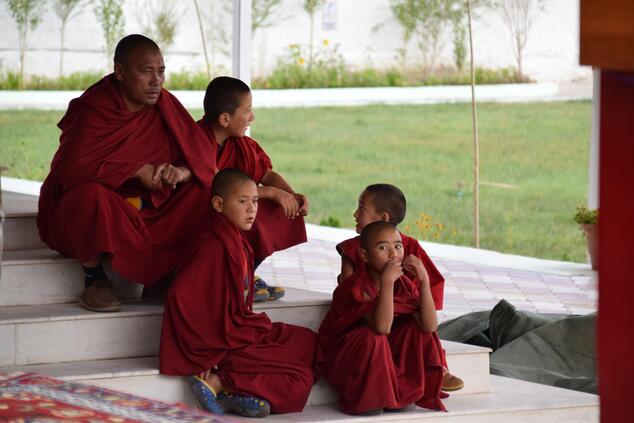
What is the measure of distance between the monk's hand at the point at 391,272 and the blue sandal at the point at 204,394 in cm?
63

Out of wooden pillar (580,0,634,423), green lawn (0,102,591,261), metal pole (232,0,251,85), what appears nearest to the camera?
wooden pillar (580,0,634,423)

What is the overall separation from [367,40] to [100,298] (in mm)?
10122

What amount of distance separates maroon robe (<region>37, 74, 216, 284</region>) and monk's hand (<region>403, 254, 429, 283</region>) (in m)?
0.76

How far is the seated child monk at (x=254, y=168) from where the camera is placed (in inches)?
153

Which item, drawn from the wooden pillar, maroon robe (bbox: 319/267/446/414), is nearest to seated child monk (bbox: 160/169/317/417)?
maroon robe (bbox: 319/267/446/414)

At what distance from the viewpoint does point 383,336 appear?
3428 millimetres

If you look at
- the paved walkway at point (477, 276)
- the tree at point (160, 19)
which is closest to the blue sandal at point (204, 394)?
the paved walkway at point (477, 276)

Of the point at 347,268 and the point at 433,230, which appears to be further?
the point at 433,230

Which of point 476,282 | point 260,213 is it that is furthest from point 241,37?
point 260,213

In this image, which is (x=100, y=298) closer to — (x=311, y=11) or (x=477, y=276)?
(x=477, y=276)

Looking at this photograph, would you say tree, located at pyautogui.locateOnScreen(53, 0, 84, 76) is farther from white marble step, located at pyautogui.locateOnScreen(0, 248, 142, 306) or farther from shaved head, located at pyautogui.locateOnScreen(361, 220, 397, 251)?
shaved head, located at pyautogui.locateOnScreen(361, 220, 397, 251)

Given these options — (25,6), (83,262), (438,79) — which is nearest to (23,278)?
(83,262)

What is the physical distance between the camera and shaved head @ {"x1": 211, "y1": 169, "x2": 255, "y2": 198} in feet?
11.3

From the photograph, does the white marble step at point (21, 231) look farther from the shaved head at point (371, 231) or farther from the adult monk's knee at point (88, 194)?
the shaved head at point (371, 231)
